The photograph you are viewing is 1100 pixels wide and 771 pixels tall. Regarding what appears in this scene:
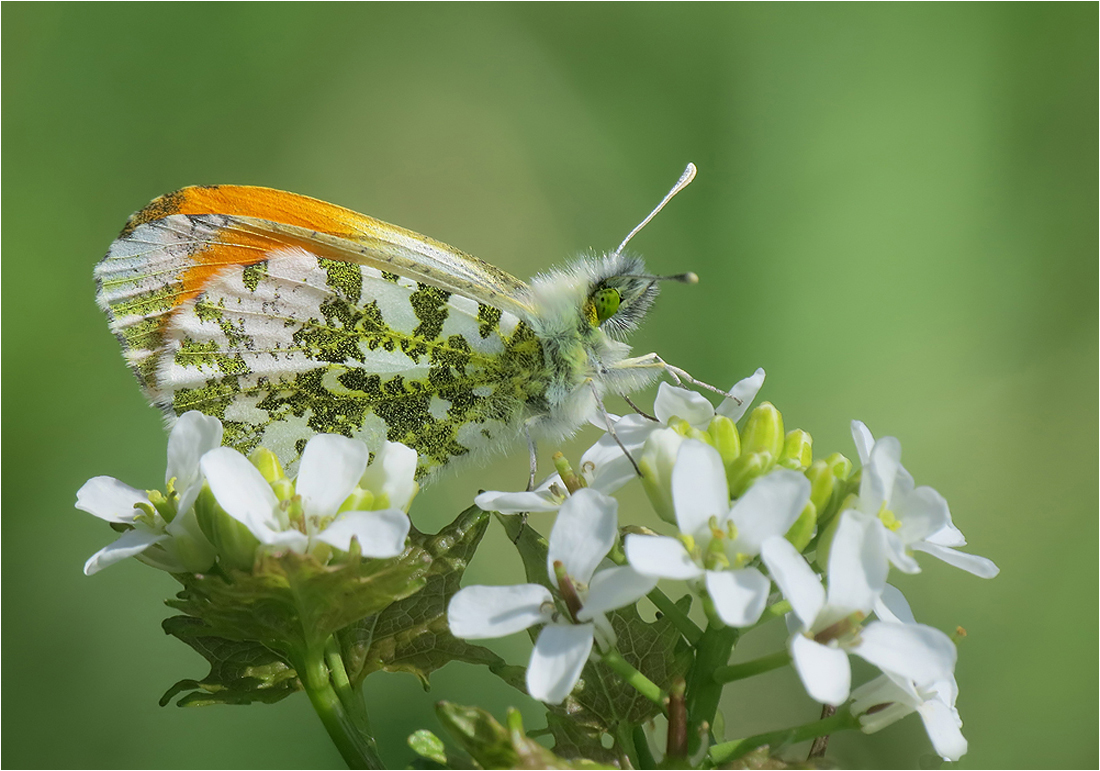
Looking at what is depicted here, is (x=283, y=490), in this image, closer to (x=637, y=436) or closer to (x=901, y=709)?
(x=637, y=436)

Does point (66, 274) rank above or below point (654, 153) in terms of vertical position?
below

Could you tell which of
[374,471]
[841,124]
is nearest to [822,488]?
[374,471]

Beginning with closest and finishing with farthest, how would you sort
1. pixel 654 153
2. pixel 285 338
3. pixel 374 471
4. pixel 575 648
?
pixel 575 648
pixel 374 471
pixel 285 338
pixel 654 153

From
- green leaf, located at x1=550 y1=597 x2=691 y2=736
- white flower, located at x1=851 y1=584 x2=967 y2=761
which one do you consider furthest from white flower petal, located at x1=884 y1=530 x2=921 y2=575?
green leaf, located at x1=550 y1=597 x2=691 y2=736

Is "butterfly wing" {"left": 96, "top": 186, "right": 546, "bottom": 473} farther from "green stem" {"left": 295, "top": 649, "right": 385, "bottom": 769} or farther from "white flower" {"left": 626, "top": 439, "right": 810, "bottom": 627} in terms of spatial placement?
"white flower" {"left": 626, "top": 439, "right": 810, "bottom": 627}

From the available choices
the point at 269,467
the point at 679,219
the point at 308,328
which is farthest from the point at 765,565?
the point at 679,219

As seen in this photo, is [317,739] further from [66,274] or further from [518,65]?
[518,65]
